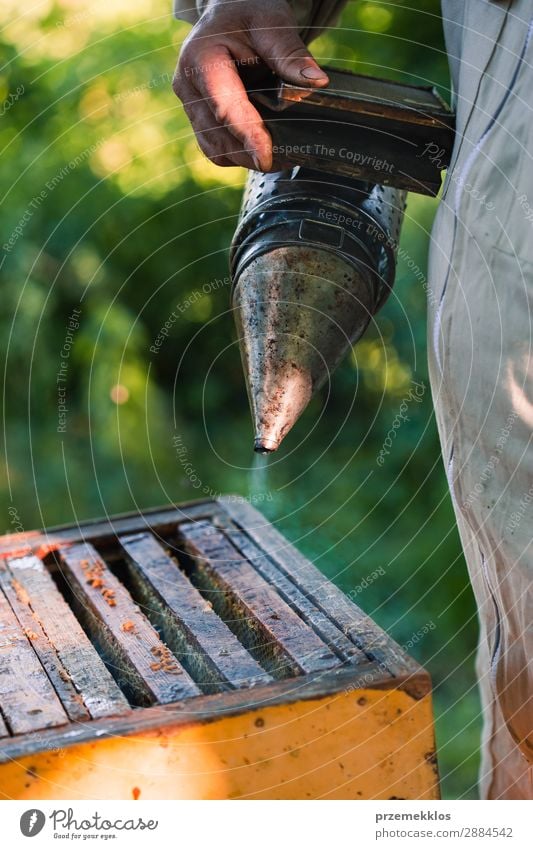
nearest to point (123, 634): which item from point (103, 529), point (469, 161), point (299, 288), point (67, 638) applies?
point (67, 638)

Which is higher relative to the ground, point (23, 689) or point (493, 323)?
point (493, 323)

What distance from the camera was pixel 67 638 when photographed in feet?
3.61

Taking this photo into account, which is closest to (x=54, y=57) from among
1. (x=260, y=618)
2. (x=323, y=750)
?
(x=260, y=618)

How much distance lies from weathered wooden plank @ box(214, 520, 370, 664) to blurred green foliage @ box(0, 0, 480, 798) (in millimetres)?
1073

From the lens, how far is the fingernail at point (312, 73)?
957 mm

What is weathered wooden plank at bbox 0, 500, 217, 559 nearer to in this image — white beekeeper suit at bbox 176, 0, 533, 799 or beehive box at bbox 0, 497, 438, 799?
beehive box at bbox 0, 497, 438, 799

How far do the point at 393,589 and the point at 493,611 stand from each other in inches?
63.7

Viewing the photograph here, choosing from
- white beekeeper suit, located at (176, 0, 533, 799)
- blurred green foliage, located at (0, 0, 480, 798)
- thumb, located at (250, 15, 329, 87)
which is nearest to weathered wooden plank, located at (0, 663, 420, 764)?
white beekeeper suit, located at (176, 0, 533, 799)

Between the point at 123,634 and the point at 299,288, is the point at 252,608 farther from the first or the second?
the point at 299,288

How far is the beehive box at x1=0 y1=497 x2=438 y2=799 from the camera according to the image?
0.90m

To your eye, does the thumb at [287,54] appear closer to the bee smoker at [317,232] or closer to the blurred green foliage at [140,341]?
the bee smoker at [317,232]

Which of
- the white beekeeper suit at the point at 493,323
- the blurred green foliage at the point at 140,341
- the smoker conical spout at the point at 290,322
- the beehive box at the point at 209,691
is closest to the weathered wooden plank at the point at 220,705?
the beehive box at the point at 209,691

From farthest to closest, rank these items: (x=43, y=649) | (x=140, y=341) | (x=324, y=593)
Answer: (x=140, y=341)
(x=324, y=593)
(x=43, y=649)

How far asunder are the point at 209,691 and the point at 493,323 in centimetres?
48
